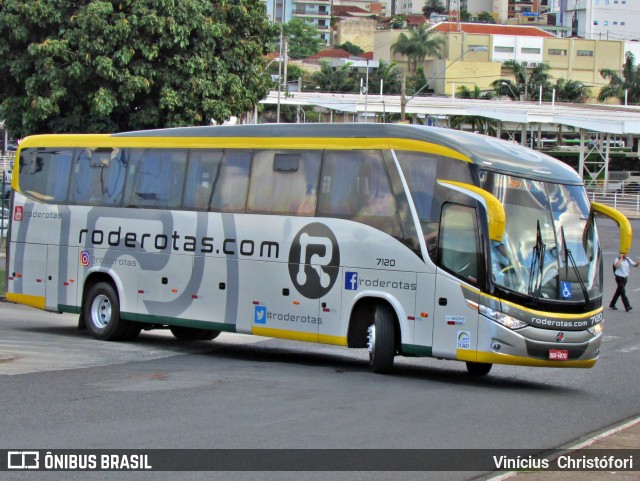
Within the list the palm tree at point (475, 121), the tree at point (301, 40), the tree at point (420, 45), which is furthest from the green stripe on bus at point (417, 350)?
the tree at point (301, 40)

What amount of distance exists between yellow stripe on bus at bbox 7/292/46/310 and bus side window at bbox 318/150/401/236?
6.75 metres

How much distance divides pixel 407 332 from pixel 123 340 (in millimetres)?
6560

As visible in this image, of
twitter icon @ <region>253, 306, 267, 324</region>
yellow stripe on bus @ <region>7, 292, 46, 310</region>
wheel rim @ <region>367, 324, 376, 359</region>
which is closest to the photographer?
wheel rim @ <region>367, 324, 376, 359</region>

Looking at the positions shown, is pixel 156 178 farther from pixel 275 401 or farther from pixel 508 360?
pixel 508 360

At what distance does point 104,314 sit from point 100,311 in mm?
128

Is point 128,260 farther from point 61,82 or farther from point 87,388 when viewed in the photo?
point 61,82

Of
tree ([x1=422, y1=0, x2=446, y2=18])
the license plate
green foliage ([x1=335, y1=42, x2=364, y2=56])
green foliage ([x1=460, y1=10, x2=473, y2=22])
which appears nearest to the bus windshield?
the license plate

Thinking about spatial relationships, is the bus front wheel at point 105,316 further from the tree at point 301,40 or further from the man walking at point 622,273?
the tree at point 301,40

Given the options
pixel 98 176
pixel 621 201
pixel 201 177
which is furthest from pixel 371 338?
pixel 621 201

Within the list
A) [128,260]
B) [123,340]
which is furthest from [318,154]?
[123,340]

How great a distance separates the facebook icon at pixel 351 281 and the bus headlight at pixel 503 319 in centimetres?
218

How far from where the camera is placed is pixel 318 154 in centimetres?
1620

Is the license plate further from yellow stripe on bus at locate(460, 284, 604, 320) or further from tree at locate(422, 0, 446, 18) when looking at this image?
tree at locate(422, 0, 446, 18)

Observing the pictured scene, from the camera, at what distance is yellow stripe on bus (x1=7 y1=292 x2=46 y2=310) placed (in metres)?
20.0
